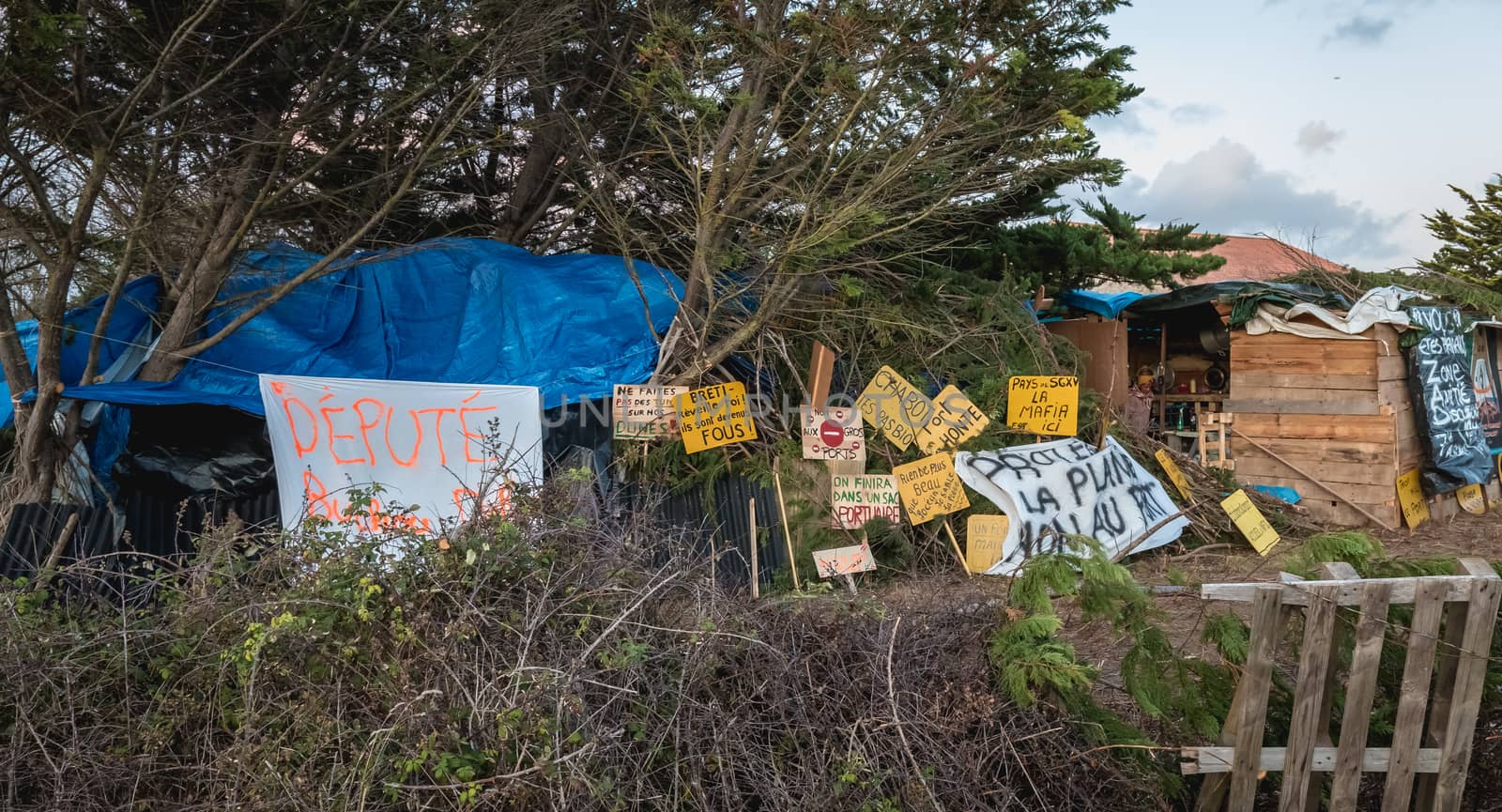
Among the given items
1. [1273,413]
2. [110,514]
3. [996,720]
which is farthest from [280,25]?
[1273,413]

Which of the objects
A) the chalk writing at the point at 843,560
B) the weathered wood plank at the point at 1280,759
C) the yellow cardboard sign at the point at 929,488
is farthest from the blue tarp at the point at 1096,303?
the weathered wood plank at the point at 1280,759

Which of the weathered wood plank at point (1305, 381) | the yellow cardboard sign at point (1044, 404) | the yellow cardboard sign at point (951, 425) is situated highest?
the weathered wood plank at point (1305, 381)

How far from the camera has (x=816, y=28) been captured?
7.30 meters

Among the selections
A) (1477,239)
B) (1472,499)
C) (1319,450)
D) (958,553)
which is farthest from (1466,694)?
(1477,239)

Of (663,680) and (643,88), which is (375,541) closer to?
(663,680)

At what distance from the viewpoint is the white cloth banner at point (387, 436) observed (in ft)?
20.9

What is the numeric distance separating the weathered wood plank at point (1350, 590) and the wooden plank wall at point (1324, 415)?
23.4ft

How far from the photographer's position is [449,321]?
27.0 feet

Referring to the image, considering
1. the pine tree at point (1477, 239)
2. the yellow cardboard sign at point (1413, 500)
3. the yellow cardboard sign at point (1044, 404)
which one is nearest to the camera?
the yellow cardboard sign at point (1044, 404)

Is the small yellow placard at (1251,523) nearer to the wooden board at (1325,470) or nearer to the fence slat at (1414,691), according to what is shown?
the wooden board at (1325,470)

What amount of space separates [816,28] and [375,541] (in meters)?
5.19

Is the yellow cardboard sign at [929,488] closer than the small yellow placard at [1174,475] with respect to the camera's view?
Yes

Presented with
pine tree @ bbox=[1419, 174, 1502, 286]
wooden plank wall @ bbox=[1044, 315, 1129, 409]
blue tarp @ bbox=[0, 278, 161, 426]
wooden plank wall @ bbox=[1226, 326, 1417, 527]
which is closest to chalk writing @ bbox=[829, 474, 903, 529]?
wooden plank wall @ bbox=[1044, 315, 1129, 409]

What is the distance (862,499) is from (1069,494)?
176 centimetres
